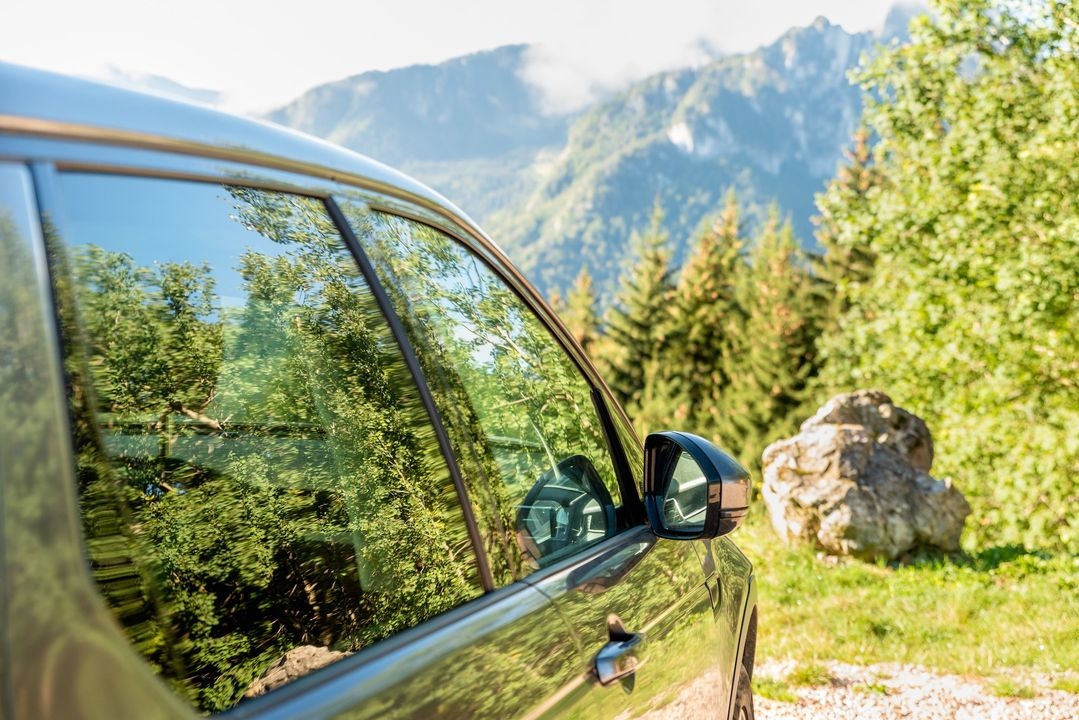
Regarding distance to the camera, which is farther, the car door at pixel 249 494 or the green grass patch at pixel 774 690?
the green grass patch at pixel 774 690

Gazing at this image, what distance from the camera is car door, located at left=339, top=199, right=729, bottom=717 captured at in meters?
1.57

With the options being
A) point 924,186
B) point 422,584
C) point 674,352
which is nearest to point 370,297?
point 422,584

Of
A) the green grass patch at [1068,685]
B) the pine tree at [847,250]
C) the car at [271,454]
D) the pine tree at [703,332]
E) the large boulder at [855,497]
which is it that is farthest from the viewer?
the pine tree at [703,332]

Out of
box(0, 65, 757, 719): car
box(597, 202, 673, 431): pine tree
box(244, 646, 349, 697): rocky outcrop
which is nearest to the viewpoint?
box(0, 65, 757, 719): car

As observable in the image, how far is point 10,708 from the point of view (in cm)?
75

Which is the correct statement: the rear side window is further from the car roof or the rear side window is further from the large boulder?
the large boulder

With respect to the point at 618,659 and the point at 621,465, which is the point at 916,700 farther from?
the point at 618,659

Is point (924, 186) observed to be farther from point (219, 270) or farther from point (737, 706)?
point (219, 270)

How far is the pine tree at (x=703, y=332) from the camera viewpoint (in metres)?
38.7

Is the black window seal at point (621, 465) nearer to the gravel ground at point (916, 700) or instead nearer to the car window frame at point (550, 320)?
the car window frame at point (550, 320)

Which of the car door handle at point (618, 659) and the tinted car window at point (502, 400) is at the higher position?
the tinted car window at point (502, 400)

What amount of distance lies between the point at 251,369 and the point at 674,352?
126ft

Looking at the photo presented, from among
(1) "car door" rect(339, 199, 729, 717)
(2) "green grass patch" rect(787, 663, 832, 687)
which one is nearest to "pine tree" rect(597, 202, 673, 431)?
(2) "green grass patch" rect(787, 663, 832, 687)

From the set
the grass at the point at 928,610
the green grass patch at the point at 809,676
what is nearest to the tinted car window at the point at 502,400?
the green grass patch at the point at 809,676
